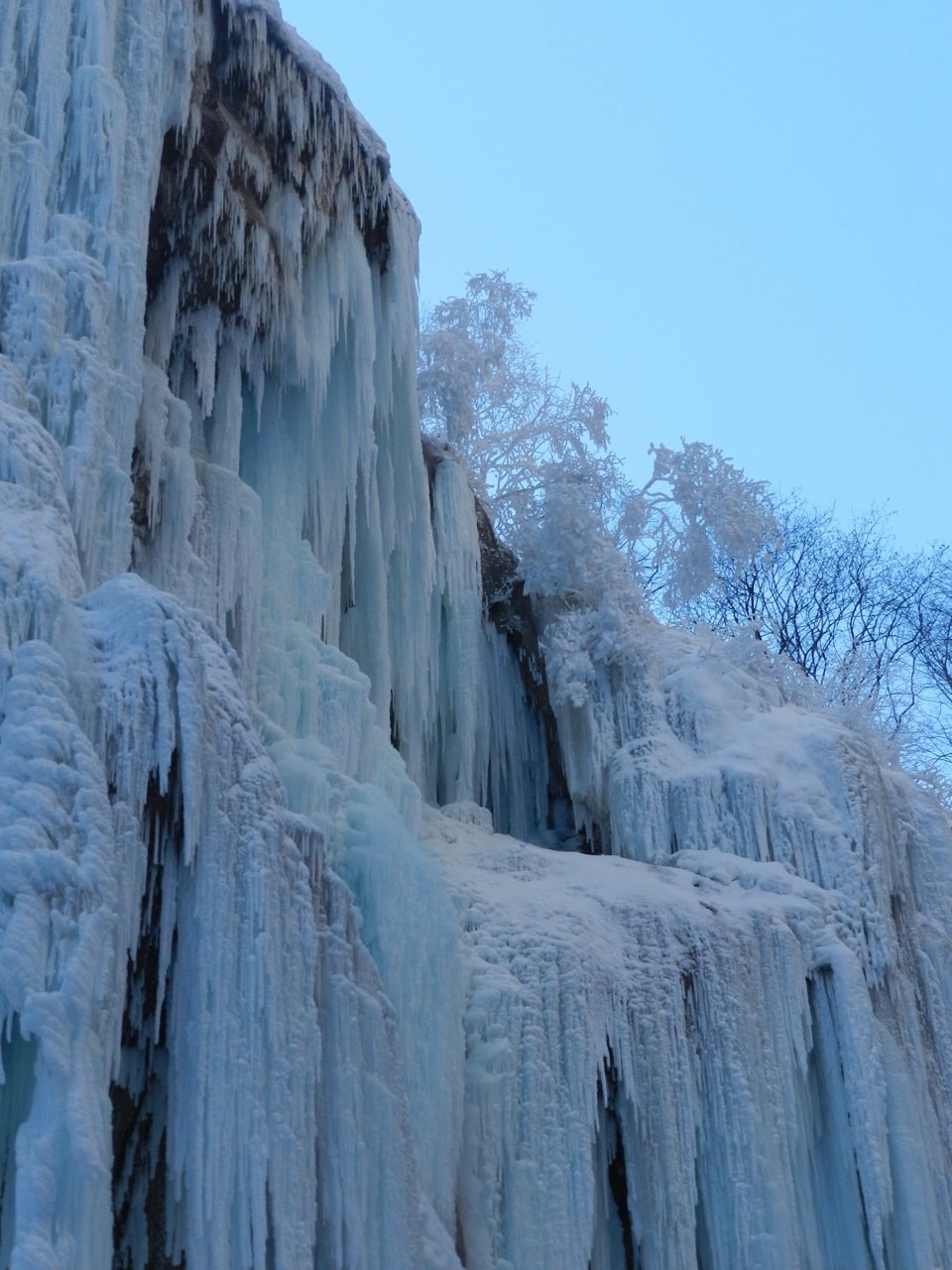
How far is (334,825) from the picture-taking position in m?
6.86

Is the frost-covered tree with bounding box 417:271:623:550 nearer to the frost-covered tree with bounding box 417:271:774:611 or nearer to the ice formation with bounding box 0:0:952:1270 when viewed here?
the frost-covered tree with bounding box 417:271:774:611

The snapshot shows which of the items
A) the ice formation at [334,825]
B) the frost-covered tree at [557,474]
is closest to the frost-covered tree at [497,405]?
the frost-covered tree at [557,474]

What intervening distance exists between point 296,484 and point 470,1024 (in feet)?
11.3

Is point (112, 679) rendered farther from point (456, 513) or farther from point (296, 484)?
point (456, 513)

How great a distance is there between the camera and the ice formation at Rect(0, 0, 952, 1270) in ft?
15.3

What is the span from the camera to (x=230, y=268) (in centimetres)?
820

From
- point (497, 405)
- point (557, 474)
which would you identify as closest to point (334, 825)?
point (557, 474)

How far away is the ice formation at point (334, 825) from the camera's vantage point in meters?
4.66

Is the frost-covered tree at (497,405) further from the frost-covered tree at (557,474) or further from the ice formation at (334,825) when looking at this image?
the ice formation at (334,825)

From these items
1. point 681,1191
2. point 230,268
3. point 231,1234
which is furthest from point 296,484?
point 231,1234

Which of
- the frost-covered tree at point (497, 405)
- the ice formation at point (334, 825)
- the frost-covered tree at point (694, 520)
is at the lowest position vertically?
the ice formation at point (334, 825)

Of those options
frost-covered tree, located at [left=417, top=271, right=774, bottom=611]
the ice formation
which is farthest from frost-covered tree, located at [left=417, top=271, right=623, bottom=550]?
the ice formation

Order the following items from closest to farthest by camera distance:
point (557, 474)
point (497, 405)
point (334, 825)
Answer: point (334, 825) < point (557, 474) < point (497, 405)

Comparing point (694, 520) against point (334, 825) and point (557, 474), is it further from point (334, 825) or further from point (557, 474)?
point (334, 825)
